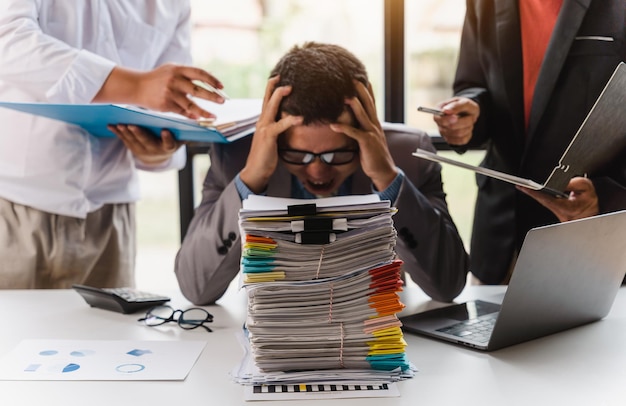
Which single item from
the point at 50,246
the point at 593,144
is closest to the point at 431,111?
the point at 593,144

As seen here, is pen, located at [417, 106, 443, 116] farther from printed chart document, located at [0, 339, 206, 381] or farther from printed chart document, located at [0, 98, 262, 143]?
printed chart document, located at [0, 339, 206, 381]

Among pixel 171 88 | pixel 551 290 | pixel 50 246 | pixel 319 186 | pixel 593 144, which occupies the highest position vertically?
pixel 171 88

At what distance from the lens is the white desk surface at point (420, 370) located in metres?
1.02

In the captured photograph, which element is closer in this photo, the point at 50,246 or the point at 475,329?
the point at 475,329

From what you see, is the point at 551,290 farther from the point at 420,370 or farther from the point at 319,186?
the point at 319,186

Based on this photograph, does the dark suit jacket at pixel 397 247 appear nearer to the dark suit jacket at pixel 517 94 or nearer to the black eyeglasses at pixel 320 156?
the black eyeglasses at pixel 320 156

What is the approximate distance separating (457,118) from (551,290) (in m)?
0.65

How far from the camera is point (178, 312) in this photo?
4.85 feet

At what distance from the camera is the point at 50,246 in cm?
192

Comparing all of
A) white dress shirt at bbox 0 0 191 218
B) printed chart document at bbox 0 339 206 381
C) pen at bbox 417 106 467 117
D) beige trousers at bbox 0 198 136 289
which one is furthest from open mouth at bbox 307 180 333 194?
beige trousers at bbox 0 198 136 289

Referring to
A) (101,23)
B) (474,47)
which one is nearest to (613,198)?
(474,47)

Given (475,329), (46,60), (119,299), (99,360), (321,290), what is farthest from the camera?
(46,60)

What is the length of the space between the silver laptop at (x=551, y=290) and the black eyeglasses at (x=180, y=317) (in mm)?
405

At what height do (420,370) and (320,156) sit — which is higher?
(320,156)
